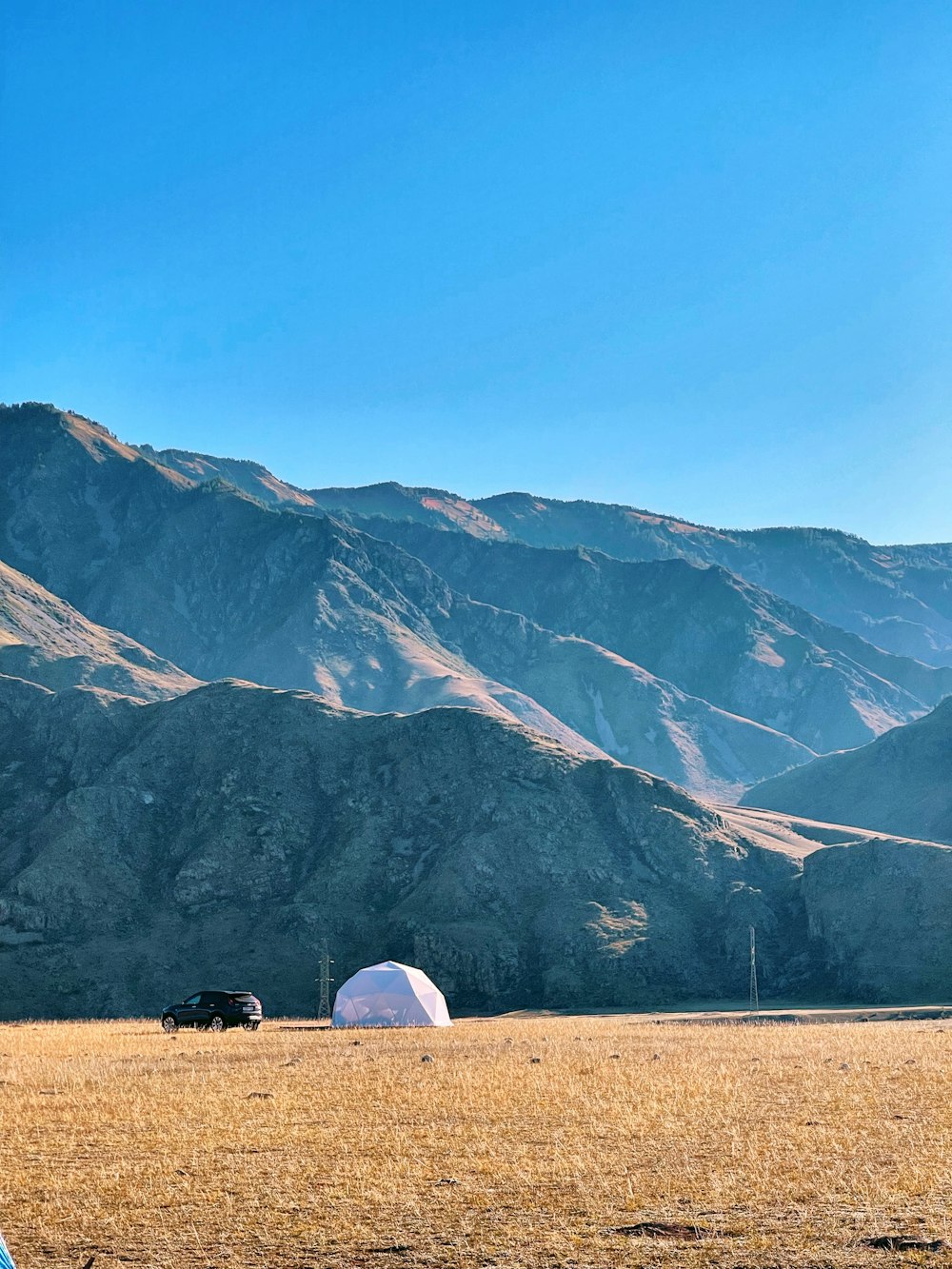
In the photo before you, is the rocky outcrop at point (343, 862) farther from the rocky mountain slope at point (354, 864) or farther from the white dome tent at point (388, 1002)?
the white dome tent at point (388, 1002)

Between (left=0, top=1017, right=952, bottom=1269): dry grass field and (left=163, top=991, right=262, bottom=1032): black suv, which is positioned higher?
(left=0, top=1017, right=952, bottom=1269): dry grass field

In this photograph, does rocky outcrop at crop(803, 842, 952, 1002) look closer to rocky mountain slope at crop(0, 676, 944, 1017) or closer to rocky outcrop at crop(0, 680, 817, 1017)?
rocky mountain slope at crop(0, 676, 944, 1017)

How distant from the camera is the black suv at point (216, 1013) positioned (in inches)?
2514

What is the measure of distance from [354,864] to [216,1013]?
1885 inches

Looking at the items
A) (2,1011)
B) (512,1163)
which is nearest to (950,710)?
(2,1011)

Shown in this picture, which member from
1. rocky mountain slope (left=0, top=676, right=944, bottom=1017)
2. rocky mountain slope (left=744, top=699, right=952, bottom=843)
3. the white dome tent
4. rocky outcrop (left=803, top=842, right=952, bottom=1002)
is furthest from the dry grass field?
rocky mountain slope (left=744, top=699, right=952, bottom=843)

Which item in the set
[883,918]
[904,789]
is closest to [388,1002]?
[883,918]

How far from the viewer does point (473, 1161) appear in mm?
23141

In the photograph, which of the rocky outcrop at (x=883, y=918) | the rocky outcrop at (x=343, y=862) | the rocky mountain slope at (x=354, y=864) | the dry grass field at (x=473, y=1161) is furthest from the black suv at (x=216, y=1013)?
the rocky outcrop at (x=883, y=918)

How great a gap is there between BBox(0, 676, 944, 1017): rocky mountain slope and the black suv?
3037cm

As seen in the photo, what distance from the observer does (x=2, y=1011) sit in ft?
296

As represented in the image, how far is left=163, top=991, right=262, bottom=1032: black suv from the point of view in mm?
63844

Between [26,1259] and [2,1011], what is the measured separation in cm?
7986

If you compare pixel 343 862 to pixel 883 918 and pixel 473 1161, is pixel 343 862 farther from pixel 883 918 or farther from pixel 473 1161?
pixel 473 1161
